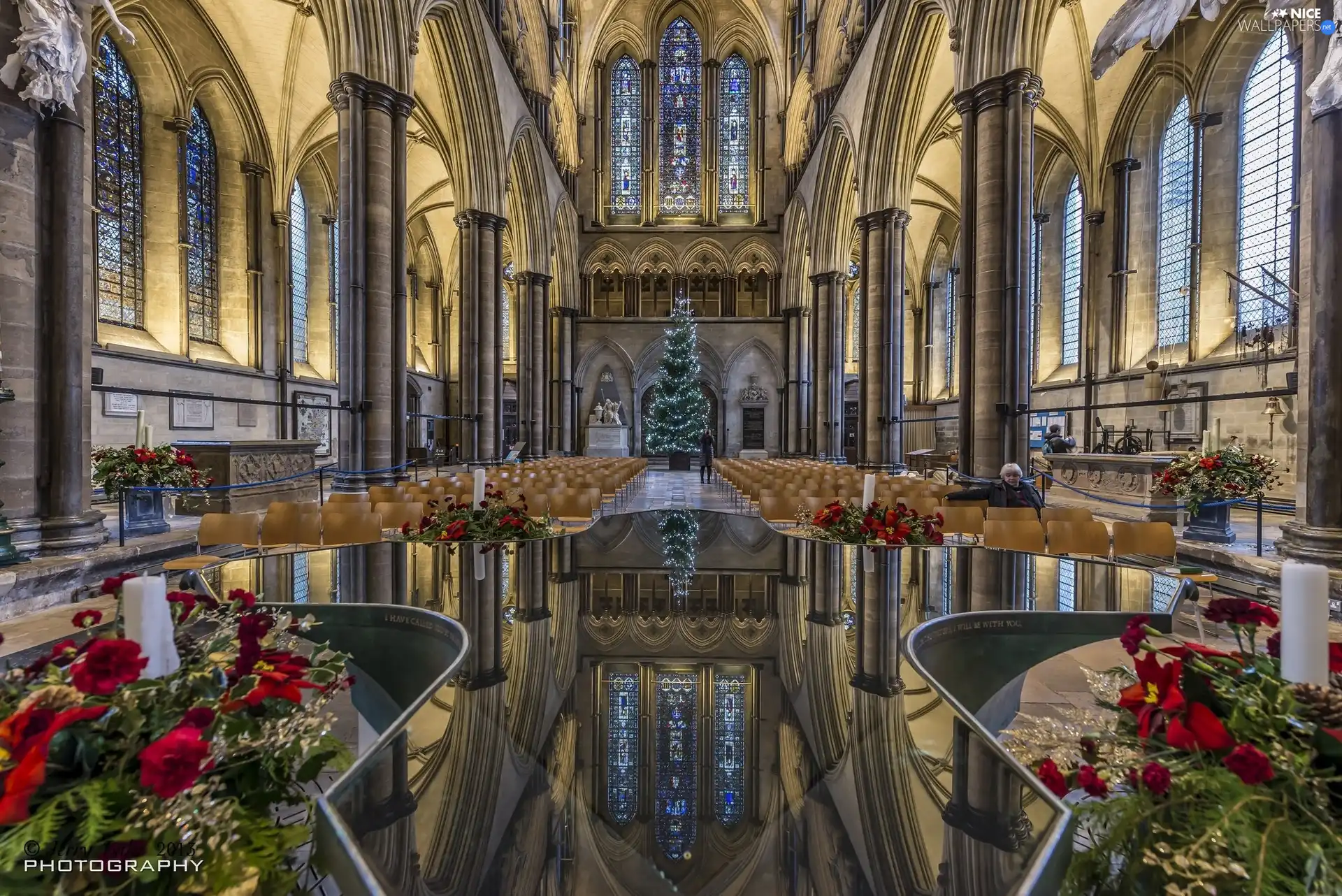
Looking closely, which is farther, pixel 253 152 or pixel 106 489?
pixel 253 152

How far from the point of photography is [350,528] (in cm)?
496

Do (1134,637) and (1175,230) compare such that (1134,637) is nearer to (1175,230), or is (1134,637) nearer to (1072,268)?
(1175,230)

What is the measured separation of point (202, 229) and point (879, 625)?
67.4 ft

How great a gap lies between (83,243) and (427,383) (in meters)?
24.0

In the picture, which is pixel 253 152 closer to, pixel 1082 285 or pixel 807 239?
pixel 807 239

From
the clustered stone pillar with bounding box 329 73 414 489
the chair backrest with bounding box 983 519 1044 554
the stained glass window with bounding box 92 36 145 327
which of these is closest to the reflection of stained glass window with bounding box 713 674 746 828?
the chair backrest with bounding box 983 519 1044 554

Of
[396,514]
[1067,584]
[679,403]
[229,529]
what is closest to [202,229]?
[679,403]

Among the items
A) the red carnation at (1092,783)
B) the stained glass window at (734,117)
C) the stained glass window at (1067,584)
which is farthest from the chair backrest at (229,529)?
the stained glass window at (734,117)

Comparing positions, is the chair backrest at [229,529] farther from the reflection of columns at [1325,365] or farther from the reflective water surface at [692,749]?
the reflection of columns at [1325,365]

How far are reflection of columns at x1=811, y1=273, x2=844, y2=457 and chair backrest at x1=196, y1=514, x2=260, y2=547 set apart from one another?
61.8ft

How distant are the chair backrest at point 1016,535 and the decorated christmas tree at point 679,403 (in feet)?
60.5

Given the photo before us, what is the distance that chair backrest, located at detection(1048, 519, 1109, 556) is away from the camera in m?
4.48

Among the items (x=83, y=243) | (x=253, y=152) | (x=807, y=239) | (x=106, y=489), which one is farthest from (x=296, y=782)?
(x=807, y=239)

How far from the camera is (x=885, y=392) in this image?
15070 millimetres
